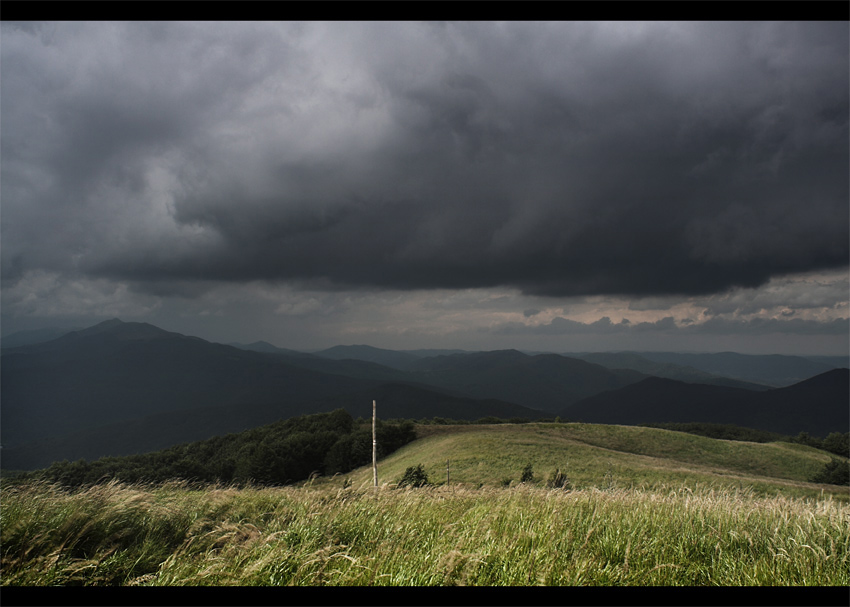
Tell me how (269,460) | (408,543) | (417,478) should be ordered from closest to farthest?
(408,543), (417,478), (269,460)

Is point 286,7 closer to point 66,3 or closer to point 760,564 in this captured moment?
point 66,3

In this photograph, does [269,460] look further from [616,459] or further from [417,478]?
[616,459]

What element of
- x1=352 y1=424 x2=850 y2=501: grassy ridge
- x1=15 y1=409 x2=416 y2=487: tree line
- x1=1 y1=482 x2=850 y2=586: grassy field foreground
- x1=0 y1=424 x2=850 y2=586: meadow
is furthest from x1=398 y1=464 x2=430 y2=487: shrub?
x1=15 y1=409 x2=416 y2=487: tree line

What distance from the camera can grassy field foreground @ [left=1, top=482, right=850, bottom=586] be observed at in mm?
3072

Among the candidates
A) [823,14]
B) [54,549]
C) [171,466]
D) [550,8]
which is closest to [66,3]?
[550,8]

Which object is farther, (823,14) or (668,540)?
(668,540)

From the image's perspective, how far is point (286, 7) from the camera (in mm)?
2777

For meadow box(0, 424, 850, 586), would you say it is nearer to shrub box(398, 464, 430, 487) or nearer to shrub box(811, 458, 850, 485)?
shrub box(398, 464, 430, 487)

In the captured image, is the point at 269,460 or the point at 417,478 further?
the point at 269,460

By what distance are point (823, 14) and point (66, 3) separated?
528 centimetres

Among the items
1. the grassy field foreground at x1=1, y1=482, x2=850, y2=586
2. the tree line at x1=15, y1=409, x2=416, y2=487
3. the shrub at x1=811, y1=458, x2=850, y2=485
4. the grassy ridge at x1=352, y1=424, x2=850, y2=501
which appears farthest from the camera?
the tree line at x1=15, y1=409, x2=416, y2=487

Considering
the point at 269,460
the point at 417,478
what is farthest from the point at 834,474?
the point at 269,460

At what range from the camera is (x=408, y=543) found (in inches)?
154

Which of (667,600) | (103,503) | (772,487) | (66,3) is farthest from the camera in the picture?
(772,487)
